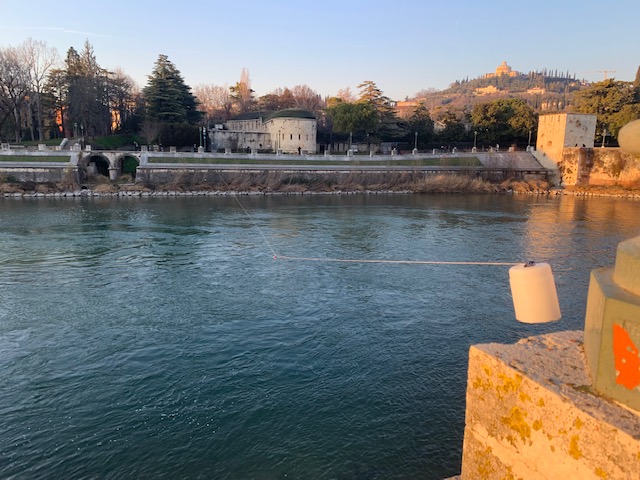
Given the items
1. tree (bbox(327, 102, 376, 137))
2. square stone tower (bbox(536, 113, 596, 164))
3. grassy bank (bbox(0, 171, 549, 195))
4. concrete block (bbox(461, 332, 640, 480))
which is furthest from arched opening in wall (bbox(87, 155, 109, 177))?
square stone tower (bbox(536, 113, 596, 164))

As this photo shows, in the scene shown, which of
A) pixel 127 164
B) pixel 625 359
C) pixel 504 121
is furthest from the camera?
pixel 504 121

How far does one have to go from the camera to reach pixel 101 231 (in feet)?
71.6

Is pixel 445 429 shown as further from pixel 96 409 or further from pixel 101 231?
pixel 101 231

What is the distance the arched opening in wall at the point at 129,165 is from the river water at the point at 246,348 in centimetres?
2664

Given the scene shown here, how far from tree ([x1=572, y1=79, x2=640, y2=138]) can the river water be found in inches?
1595

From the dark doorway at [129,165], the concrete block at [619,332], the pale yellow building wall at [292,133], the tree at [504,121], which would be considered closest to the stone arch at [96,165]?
the dark doorway at [129,165]

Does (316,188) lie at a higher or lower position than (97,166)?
lower

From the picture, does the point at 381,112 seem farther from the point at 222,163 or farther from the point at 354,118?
the point at 222,163

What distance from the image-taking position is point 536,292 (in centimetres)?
339

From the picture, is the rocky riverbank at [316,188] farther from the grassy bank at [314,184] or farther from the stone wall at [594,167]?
the stone wall at [594,167]

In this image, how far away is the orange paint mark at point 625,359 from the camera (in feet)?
7.42

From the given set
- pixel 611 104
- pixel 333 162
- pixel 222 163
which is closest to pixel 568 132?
pixel 611 104

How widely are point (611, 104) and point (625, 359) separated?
62.3 metres

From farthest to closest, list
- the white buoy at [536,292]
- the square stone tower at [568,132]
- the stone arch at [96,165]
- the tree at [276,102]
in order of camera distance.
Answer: the tree at [276,102] → the square stone tower at [568,132] → the stone arch at [96,165] → the white buoy at [536,292]
